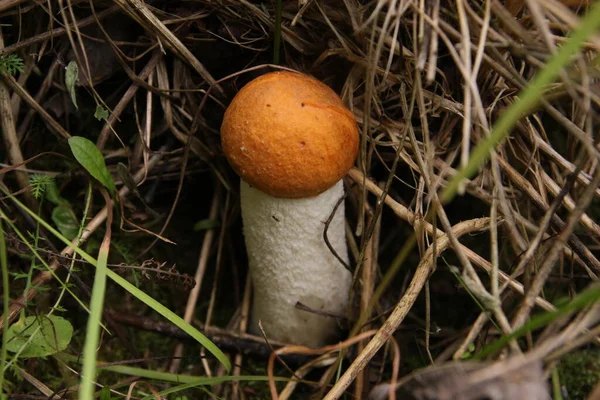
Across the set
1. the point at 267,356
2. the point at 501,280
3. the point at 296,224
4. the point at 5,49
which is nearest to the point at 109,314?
the point at 267,356

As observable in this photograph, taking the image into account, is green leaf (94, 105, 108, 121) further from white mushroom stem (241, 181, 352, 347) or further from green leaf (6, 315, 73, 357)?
green leaf (6, 315, 73, 357)

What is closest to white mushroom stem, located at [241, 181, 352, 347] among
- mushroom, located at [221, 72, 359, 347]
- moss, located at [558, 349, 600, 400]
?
mushroom, located at [221, 72, 359, 347]

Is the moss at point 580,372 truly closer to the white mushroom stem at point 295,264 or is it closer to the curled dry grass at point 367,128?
the curled dry grass at point 367,128

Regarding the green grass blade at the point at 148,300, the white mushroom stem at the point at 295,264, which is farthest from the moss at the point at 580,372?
the green grass blade at the point at 148,300

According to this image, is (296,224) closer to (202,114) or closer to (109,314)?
(202,114)

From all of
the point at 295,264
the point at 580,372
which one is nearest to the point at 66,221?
the point at 295,264

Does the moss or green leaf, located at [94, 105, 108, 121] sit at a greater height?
green leaf, located at [94, 105, 108, 121]

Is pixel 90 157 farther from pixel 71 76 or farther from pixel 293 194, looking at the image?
pixel 293 194
